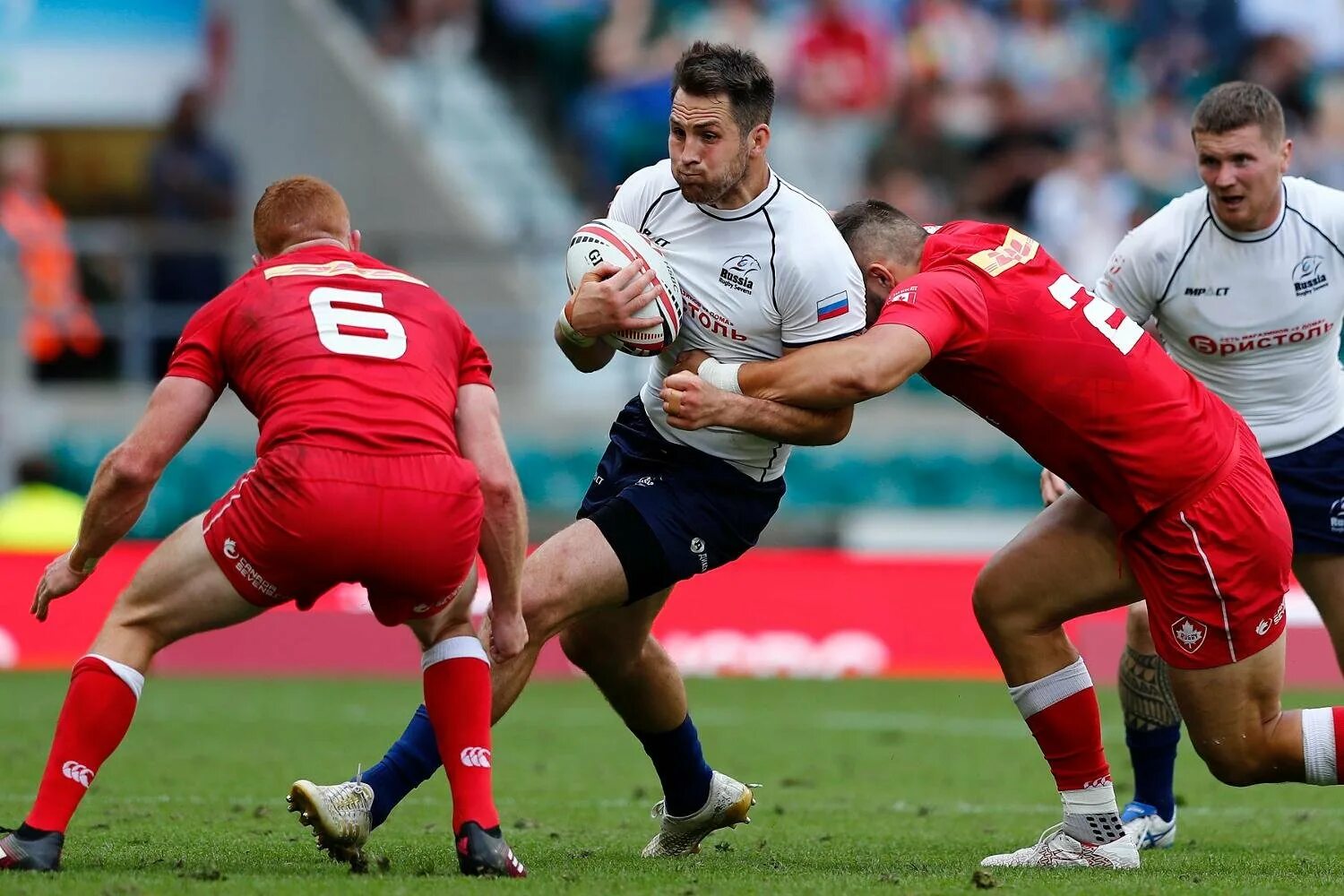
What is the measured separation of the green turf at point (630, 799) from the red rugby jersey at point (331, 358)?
4.18 feet

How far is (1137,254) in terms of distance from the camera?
23.6ft

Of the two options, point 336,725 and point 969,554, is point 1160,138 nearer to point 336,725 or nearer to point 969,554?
point 969,554

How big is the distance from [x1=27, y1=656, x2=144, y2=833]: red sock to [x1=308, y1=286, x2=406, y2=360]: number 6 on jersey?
43.6 inches

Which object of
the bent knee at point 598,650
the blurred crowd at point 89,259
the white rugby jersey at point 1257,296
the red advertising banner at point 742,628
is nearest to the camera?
the bent knee at point 598,650

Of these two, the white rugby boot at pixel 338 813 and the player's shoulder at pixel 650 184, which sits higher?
the player's shoulder at pixel 650 184

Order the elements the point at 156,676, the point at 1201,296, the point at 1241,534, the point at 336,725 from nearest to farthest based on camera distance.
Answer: the point at 1241,534
the point at 1201,296
the point at 336,725
the point at 156,676

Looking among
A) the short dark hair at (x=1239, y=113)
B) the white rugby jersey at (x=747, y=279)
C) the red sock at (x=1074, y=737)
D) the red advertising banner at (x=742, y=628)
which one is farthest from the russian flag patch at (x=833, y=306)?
the red advertising banner at (x=742, y=628)

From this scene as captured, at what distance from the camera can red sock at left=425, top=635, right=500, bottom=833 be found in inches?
230

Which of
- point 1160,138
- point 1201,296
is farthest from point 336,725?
point 1160,138

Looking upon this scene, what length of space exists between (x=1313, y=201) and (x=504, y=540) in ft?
11.0

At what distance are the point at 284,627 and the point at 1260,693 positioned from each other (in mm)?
9138

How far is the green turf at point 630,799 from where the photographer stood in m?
5.95

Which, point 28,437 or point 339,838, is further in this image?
point 28,437

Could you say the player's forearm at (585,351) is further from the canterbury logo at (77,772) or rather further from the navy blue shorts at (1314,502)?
the navy blue shorts at (1314,502)
